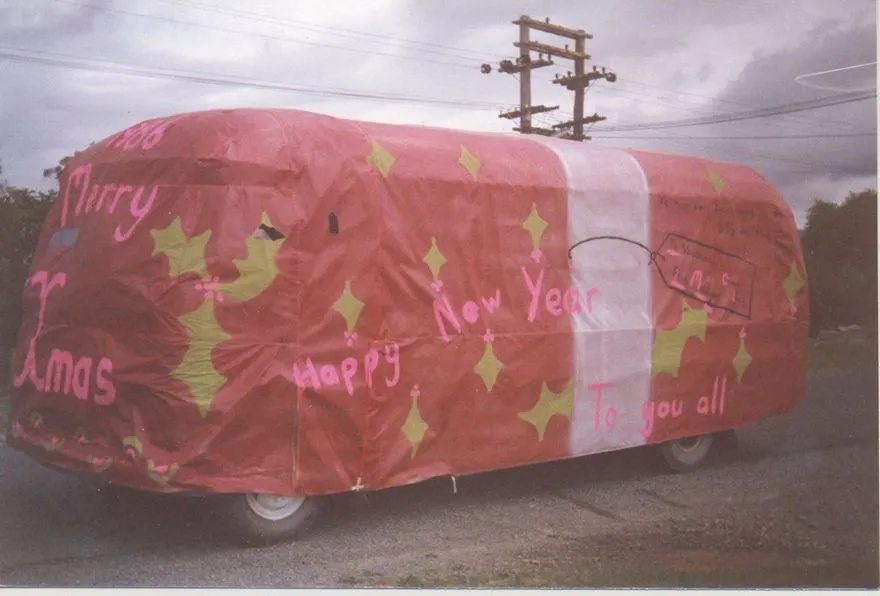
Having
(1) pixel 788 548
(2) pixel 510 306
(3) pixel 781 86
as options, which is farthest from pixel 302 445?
(3) pixel 781 86

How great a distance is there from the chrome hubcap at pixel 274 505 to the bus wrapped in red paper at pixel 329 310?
0.01m

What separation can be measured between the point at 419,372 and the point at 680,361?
2268 millimetres

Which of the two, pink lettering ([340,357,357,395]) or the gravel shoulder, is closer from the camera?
the gravel shoulder

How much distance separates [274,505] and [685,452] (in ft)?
11.2

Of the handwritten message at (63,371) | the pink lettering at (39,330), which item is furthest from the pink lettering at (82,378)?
the pink lettering at (39,330)

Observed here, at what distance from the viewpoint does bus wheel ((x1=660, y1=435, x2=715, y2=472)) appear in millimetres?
7059

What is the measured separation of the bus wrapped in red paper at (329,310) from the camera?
15.8ft

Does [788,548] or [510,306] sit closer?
[788,548]

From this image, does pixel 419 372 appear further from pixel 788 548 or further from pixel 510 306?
pixel 788 548

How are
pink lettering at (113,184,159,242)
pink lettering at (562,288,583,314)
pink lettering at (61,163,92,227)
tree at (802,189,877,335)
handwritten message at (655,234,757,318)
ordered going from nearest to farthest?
pink lettering at (113,184,159,242), pink lettering at (61,163,92,227), tree at (802,189,877,335), pink lettering at (562,288,583,314), handwritten message at (655,234,757,318)

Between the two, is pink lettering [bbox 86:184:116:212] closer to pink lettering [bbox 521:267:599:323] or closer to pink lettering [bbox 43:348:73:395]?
pink lettering [bbox 43:348:73:395]

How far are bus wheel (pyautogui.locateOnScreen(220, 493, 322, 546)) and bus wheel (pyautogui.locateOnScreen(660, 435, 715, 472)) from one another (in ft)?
9.82

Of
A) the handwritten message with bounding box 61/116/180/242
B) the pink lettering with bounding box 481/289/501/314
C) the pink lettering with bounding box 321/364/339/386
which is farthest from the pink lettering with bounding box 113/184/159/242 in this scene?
the pink lettering with bounding box 481/289/501/314

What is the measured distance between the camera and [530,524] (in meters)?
5.82
